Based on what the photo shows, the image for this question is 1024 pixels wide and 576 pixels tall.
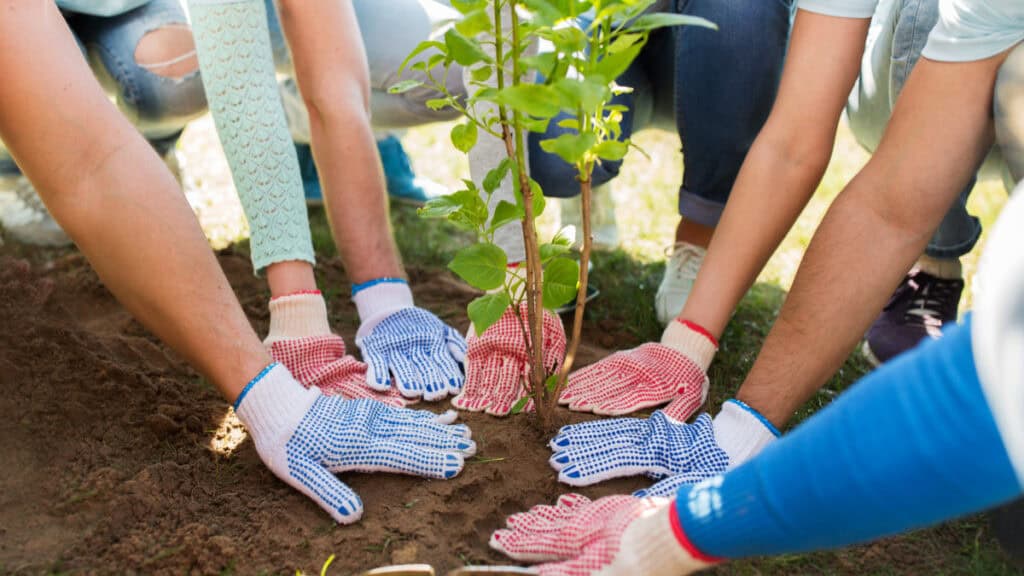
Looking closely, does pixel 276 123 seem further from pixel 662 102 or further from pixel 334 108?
pixel 662 102

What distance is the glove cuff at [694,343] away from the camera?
5.89ft

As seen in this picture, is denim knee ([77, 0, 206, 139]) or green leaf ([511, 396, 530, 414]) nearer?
green leaf ([511, 396, 530, 414])

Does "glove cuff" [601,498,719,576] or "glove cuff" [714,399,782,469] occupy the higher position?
"glove cuff" [601,498,719,576]

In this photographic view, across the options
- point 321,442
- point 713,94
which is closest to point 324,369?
point 321,442

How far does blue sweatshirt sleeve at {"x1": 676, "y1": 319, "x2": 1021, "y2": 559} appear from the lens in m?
0.89

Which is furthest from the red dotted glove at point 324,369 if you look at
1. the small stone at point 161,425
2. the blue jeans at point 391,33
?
the blue jeans at point 391,33

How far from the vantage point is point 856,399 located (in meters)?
0.98

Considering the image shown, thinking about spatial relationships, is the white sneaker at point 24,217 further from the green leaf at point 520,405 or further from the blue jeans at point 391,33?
the green leaf at point 520,405

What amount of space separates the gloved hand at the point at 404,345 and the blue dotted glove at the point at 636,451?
1.09ft

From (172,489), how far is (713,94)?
1.45 metres

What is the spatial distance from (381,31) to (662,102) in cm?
81

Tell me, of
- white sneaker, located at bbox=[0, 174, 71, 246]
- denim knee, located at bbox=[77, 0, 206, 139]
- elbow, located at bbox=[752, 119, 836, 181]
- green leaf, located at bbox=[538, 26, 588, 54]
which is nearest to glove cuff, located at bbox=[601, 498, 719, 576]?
green leaf, located at bbox=[538, 26, 588, 54]

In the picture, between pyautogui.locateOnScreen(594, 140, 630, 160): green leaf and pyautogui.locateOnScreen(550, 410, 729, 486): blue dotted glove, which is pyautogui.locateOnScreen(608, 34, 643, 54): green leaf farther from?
pyautogui.locateOnScreen(550, 410, 729, 486): blue dotted glove

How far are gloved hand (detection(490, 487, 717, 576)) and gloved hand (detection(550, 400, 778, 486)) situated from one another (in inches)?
4.6
